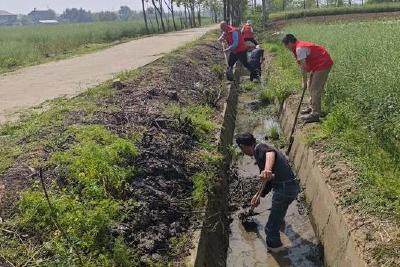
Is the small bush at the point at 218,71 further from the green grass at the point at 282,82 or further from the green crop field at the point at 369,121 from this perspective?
the green crop field at the point at 369,121

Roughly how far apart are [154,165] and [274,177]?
67.7 inches

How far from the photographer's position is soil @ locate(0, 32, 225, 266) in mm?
4859

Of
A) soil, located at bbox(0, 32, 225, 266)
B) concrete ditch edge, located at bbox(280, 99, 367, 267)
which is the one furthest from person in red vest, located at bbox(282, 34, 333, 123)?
soil, located at bbox(0, 32, 225, 266)

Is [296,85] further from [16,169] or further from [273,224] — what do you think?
[16,169]

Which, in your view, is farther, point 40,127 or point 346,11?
point 346,11

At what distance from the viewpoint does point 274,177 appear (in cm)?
565

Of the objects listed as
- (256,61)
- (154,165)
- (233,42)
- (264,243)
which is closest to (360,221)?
(264,243)

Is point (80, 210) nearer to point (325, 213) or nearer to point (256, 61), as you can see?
point (325, 213)

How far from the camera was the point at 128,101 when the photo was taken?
9195mm

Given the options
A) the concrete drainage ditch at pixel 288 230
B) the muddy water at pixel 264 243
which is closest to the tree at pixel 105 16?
the concrete drainage ditch at pixel 288 230

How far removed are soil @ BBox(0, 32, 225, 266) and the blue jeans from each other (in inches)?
43.5

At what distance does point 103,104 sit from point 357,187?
5.30 meters

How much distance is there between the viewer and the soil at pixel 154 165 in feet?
15.9

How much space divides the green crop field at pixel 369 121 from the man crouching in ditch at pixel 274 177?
85cm
